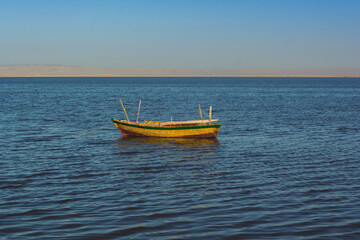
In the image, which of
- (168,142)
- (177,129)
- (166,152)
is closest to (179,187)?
(166,152)

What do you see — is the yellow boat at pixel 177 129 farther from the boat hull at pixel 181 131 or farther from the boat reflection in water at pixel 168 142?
the boat reflection in water at pixel 168 142

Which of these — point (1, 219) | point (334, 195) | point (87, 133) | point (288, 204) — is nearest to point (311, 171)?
point (334, 195)

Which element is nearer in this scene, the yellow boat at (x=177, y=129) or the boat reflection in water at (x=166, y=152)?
the boat reflection in water at (x=166, y=152)

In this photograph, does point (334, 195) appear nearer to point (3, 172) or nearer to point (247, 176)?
point (247, 176)

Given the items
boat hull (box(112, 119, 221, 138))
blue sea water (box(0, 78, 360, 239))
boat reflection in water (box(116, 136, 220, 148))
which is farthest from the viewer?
boat hull (box(112, 119, 221, 138))

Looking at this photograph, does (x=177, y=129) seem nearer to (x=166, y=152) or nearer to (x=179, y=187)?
(x=166, y=152)

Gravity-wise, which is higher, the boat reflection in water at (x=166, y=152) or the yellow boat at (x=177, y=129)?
the yellow boat at (x=177, y=129)

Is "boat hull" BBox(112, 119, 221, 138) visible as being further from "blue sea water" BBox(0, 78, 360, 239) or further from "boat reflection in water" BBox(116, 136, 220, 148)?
"blue sea water" BBox(0, 78, 360, 239)

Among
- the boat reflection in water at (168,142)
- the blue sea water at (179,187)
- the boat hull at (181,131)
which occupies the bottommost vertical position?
the boat reflection in water at (168,142)

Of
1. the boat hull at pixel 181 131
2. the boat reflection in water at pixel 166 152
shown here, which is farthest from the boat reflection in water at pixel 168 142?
the boat hull at pixel 181 131

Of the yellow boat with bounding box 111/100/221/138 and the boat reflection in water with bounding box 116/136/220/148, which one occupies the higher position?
the yellow boat with bounding box 111/100/221/138

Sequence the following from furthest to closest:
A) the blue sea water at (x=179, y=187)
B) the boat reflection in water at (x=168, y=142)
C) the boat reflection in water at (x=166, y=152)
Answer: the boat reflection in water at (x=168, y=142), the boat reflection in water at (x=166, y=152), the blue sea water at (x=179, y=187)

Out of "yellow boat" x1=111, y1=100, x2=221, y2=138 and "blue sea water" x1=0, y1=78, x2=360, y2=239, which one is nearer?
"blue sea water" x1=0, y1=78, x2=360, y2=239

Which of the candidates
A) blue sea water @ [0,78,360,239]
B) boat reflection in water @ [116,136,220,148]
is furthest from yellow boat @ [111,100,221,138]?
blue sea water @ [0,78,360,239]
